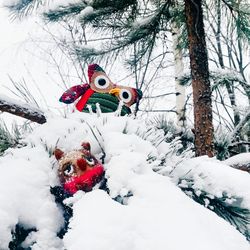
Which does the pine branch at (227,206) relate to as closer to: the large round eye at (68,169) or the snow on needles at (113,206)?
the snow on needles at (113,206)

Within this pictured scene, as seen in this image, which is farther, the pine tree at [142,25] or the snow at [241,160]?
the pine tree at [142,25]

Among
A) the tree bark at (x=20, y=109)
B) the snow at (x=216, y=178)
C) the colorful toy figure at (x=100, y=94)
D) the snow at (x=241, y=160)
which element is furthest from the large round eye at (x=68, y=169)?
the colorful toy figure at (x=100, y=94)

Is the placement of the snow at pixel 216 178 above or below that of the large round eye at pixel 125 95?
below

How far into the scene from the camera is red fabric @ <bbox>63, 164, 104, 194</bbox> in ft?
2.74

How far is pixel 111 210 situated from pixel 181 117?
4283mm

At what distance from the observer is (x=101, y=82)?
2.16 metres

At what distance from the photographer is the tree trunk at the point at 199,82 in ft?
6.57

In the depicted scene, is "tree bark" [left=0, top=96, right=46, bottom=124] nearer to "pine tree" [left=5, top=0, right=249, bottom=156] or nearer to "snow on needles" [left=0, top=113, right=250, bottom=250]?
"snow on needles" [left=0, top=113, right=250, bottom=250]

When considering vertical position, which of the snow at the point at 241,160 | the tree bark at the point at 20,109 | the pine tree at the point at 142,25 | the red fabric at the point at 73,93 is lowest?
the snow at the point at 241,160

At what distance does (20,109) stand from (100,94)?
59 cm

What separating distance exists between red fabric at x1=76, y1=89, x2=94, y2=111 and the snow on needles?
3.61 feet

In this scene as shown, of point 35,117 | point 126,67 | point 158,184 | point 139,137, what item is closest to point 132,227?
point 158,184

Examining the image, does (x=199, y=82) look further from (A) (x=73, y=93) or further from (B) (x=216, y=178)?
(B) (x=216, y=178)

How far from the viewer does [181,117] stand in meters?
4.85
